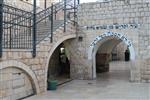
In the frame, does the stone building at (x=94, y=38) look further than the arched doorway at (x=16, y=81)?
Yes

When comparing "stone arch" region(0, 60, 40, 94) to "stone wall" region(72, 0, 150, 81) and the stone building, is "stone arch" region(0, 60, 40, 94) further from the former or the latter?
"stone wall" region(72, 0, 150, 81)

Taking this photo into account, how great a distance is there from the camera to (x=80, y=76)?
13.5 meters

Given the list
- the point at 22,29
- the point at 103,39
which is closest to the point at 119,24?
the point at 103,39

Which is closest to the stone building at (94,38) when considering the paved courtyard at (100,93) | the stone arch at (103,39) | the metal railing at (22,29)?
the stone arch at (103,39)

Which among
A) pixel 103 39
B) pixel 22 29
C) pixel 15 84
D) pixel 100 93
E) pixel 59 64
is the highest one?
pixel 22 29

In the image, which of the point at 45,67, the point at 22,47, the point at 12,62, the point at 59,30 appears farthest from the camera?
the point at 59,30

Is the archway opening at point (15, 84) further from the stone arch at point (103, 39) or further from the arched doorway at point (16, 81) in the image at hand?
the stone arch at point (103, 39)

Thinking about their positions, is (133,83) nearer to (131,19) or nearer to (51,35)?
(131,19)

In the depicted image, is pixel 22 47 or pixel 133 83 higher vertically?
pixel 22 47

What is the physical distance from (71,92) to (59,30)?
2873 millimetres

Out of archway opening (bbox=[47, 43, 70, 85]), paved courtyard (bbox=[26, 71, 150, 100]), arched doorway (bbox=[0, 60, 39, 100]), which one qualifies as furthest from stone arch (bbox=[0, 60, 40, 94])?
archway opening (bbox=[47, 43, 70, 85])

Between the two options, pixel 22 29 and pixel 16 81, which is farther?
pixel 22 29

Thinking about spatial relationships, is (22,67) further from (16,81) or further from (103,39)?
(103,39)

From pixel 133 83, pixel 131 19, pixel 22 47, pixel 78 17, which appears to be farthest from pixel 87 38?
pixel 22 47
